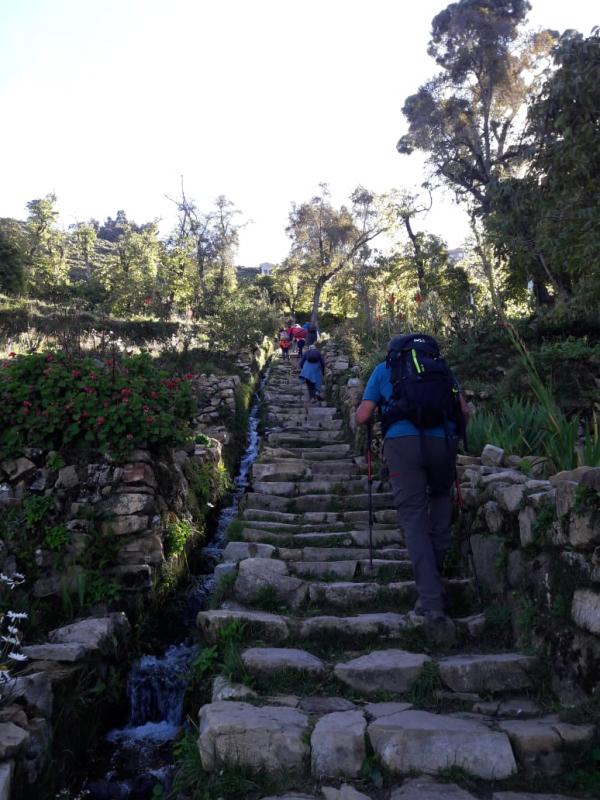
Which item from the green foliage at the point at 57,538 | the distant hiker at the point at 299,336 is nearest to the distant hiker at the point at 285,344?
the distant hiker at the point at 299,336

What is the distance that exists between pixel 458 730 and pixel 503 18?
24.5m

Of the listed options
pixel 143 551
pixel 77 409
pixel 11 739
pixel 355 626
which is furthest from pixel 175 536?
pixel 11 739

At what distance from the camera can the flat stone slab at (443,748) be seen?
2.57 meters

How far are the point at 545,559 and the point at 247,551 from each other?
8.78 ft

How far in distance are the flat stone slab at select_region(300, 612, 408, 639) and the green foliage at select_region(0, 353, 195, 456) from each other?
256 cm

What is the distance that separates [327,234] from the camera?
31828 millimetres

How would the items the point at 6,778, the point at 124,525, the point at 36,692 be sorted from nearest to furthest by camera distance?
1. the point at 6,778
2. the point at 36,692
3. the point at 124,525

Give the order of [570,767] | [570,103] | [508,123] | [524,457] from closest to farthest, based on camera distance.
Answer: [570,767] → [524,457] → [570,103] → [508,123]

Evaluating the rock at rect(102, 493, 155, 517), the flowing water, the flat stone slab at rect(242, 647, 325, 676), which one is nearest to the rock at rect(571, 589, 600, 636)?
the flat stone slab at rect(242, 647, 325, 676)

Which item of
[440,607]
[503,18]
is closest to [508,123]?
[503,18]

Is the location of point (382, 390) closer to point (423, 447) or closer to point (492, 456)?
point (423, 447)

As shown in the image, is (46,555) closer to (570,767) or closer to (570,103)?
(570,767)

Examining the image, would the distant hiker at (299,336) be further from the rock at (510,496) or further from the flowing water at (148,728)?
the rock at (510,496)

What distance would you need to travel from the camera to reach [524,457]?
4742 millimetres
